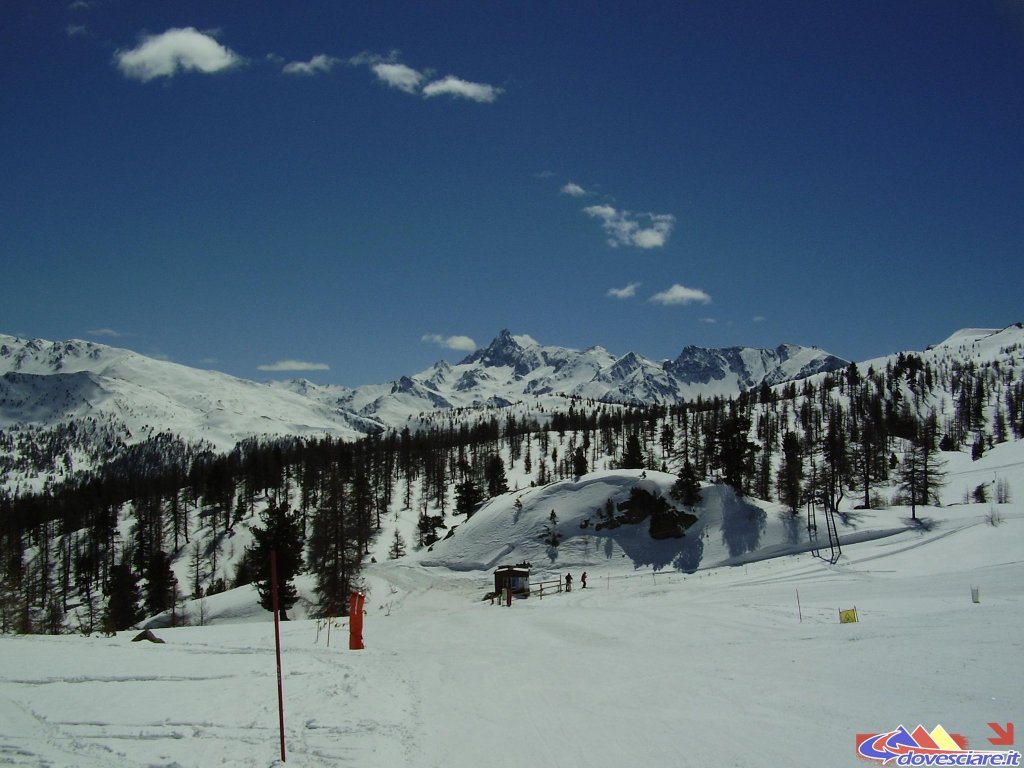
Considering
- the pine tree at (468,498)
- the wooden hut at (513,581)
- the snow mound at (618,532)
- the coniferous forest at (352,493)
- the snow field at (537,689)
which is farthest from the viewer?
the pine tree at (468,498)

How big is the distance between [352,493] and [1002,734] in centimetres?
8764

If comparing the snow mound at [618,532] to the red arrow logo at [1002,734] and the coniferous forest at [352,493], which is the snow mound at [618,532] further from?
the red arrow logo at [1002,734]

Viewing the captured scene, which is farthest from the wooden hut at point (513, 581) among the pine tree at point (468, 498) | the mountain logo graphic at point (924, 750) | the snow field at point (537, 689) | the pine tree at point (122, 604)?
the mountain logo graphic at point (924, 750)

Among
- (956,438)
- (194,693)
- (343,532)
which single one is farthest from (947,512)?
(956,438)

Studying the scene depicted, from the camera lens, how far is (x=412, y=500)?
12569 centimetres

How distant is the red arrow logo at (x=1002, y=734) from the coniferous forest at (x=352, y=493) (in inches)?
A: 1593

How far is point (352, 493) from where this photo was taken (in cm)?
9112

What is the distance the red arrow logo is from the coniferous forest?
133 feet

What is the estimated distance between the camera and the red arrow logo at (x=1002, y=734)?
992 centimetres

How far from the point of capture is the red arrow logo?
390 inches

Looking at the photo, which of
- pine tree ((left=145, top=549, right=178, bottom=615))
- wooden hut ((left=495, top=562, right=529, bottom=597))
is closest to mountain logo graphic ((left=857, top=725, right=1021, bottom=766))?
wooden hut ((left=495, top=562, right=529, bottom=597))

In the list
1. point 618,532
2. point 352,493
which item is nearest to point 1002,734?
point 618,532

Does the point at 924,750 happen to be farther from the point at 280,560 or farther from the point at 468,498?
the point at 468,498

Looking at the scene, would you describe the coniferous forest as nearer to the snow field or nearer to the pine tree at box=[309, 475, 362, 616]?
the pine tree at box=[309, 475, 362, 616]
